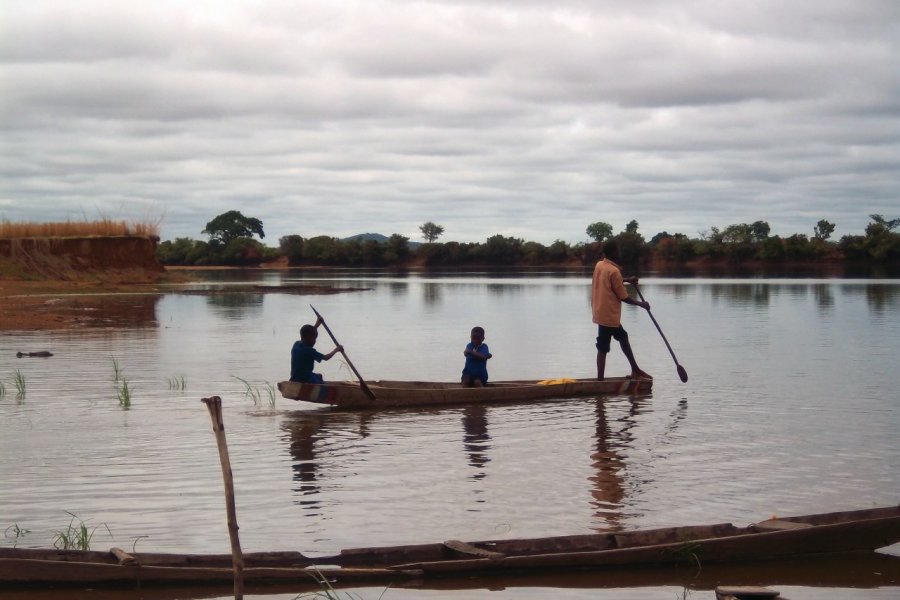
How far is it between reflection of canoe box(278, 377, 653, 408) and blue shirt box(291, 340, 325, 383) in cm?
29

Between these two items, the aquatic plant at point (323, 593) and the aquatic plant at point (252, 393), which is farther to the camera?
the aquatic plant at point (252, 393)

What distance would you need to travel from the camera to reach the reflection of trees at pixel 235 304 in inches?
1252

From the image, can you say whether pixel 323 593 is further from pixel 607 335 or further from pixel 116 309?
pixel 116 309

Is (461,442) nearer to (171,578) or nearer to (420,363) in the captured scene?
(171,578)

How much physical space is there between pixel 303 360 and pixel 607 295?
430cm

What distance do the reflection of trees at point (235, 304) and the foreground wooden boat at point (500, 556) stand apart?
24326 mm

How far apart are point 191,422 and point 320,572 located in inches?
242

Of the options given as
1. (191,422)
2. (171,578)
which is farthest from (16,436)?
(171,578)

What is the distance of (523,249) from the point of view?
328 ft

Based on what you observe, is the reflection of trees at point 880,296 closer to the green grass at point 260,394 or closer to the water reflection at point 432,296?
the water reflection at point 432,296

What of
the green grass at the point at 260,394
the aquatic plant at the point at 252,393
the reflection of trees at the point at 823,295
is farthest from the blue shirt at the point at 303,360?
the reflection of trees at the point at 823,295

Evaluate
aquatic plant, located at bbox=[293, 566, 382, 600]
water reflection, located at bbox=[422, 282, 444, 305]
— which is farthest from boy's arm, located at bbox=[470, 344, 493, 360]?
water reflection, located at bbox=[422, 282, 444, 305]

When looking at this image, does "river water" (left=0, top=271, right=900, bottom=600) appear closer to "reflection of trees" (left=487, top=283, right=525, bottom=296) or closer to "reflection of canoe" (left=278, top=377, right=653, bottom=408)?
"reflection of canoe" (left=278, top=377, right=653, bottom=408)

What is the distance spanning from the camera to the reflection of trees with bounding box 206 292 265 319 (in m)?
31.8
